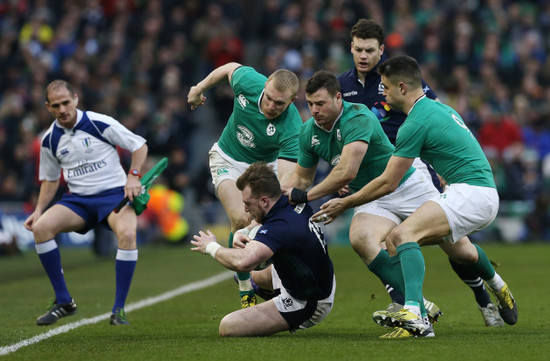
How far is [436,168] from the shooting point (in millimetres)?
8055

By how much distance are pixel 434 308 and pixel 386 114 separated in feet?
7.58

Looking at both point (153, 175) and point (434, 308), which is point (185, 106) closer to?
point (153, 175)

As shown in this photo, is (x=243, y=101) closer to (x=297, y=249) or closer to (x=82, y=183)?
(x=82, y=183)

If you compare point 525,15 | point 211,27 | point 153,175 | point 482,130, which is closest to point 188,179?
point 211,27

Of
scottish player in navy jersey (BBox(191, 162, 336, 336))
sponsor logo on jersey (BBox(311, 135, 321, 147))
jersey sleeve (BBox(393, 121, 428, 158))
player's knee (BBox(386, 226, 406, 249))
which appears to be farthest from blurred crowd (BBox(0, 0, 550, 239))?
jersey sleeve (BBox(393, 121, 428, 158))

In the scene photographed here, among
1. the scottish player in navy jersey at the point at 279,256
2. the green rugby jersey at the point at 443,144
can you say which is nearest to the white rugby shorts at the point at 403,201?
the green rugby jersey at the point at 443,144

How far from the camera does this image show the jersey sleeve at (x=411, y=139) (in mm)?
7664

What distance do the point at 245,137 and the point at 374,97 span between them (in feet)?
4.47

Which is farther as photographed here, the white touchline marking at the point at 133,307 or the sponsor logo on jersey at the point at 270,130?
the sponsor logo on jersey at the point at 270,130

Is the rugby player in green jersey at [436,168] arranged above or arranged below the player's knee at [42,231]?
above

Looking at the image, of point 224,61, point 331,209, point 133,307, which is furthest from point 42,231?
point 224,61

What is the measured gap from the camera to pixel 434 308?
27.0 feet

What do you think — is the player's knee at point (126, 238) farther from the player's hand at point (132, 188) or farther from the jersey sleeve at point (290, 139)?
the jersey sleeve at point (290, 139)

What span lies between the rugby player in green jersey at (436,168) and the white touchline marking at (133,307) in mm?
2602
